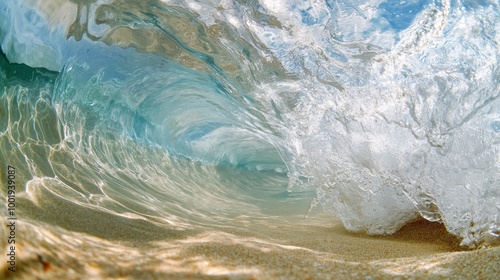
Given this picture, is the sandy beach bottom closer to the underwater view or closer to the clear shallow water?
the underwater view

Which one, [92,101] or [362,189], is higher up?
[92,101]

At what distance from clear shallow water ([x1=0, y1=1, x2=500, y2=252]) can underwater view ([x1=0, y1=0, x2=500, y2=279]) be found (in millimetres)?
28

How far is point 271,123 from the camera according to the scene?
917 centimetres

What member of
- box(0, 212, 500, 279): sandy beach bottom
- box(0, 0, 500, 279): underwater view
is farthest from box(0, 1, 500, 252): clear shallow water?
box(0, 212, 500, 279): sandy beach bottom

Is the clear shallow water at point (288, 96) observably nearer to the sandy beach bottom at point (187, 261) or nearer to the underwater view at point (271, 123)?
the underwater view at point (271, 123)

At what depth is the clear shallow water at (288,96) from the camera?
12.1 feet

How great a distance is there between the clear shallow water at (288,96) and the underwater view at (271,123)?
3 centimetres

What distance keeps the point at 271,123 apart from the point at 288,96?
75.5 inches

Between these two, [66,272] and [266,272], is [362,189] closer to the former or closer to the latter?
[266,272]

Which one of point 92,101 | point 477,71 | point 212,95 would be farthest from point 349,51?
point 92,101

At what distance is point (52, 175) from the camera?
3.67 metres

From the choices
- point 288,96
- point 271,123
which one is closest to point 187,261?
point 288,96

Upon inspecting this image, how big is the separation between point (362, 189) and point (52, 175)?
425 cm

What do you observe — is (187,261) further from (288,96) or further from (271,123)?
(271,123)
